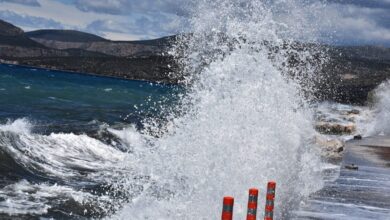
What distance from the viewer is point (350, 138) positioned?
32.9 metres

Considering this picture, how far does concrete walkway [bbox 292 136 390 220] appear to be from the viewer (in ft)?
42.4

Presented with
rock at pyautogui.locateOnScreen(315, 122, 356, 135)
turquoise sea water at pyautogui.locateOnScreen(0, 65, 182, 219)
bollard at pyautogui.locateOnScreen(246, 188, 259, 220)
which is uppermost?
bollard at pyautogui.locateOnScreen(246, 188, 259, 220)

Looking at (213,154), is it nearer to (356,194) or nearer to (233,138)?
(233,138)

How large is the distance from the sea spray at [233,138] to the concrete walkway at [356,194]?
414 mm

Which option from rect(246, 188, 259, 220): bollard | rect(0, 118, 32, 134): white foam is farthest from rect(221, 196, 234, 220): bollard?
rect(0, 118, 32, 134): white foam

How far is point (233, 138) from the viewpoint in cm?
1287

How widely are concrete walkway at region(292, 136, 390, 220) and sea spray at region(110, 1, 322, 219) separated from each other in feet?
1.36

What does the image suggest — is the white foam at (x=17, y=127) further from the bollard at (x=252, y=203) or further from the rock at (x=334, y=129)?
the rock at (x=334, y=129)

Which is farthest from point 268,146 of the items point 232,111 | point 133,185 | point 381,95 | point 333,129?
point 381,95

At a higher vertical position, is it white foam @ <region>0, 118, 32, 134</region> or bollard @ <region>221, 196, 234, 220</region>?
bollard @ <region>221, 196, 234, 220</region>

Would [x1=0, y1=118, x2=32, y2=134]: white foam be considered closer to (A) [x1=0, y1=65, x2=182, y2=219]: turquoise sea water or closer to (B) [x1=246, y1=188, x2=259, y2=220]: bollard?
(A) [x1=0, y1=65, x2=182, y2=219]: turquoise sea water

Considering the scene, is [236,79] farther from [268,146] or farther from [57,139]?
[57,139]

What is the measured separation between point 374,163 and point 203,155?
11.0 metres

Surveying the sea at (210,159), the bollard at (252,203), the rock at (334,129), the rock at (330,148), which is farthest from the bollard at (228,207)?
the rock at (334,129)
